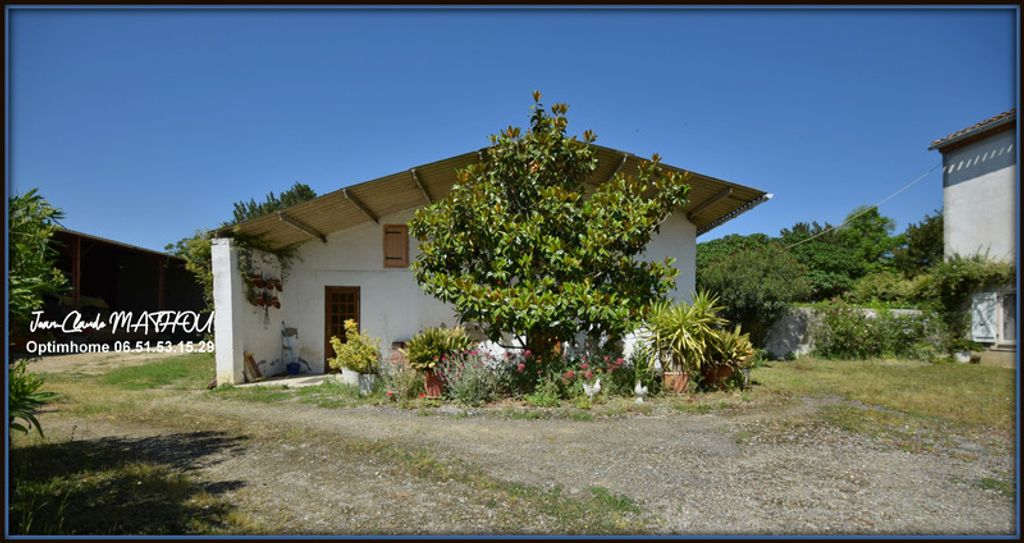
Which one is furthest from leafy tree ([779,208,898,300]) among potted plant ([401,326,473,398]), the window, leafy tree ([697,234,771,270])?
potted plant ([401,326,473,398])

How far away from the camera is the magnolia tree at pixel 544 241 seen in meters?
7.64

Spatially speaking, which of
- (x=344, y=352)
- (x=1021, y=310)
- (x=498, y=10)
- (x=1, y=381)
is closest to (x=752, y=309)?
(x=344, y=352)

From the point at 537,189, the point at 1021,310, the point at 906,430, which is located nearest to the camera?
the point at 1021,310

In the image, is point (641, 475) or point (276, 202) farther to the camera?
point (276, 202)

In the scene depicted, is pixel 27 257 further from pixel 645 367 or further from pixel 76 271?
pixel 76 271

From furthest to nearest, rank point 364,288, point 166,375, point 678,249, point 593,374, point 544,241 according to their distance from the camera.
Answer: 1. point 364,288
2. point 678,249
3. point 166,375
4. point 593,374
5. point 544,241

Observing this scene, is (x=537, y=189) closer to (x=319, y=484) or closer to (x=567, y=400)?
(x=567, y=400)

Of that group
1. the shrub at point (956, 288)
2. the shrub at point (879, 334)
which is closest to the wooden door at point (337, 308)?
the shrub at point (879, 334)

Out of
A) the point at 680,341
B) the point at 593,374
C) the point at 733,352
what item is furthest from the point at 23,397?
the point at 733,352

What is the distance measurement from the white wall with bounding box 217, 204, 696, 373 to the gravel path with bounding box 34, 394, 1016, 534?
522 centimetres

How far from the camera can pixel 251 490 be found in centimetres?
389

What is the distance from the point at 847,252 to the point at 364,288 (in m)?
27.1

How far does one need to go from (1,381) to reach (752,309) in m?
15.5

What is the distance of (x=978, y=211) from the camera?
30.9 feet
